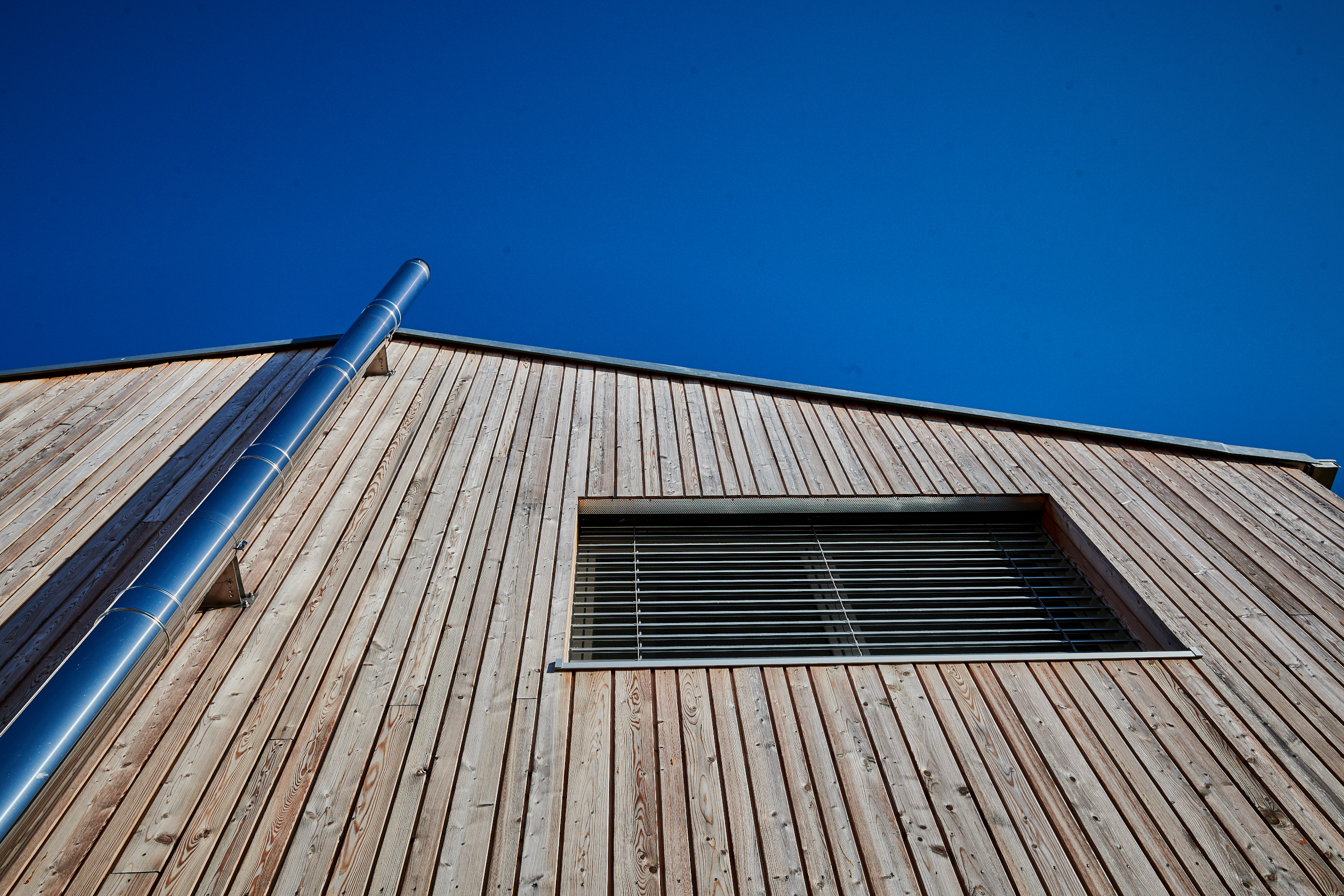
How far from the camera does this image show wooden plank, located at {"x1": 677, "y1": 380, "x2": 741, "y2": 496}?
3422mm

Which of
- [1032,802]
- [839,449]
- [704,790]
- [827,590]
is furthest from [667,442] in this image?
[1032,802]

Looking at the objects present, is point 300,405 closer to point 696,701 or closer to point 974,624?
point 696,701

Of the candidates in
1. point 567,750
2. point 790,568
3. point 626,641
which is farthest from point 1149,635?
point 567,750

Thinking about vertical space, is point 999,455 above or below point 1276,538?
above

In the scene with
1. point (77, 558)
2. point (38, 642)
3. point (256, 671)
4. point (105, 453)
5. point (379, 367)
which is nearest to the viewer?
point (256, 671)

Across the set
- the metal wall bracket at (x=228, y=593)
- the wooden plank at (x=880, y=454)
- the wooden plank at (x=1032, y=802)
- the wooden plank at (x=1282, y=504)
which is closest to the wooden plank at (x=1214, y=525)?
the wooden plank at (x=1282, y=504)

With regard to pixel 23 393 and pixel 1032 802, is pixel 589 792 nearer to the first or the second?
pixel 1032 802

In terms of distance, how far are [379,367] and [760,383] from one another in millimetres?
2400

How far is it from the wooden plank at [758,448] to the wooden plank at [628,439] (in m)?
0.52

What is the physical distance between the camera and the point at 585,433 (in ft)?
12.5

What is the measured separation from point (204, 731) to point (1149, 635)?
Answer: 10.8 feet

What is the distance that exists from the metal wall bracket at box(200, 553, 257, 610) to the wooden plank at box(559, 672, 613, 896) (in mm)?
1305

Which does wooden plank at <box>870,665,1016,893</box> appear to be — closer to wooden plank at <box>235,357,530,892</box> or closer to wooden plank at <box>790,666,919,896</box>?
wooden plank at <box>790,666,919,896</box>

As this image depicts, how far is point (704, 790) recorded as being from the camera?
1.98m
